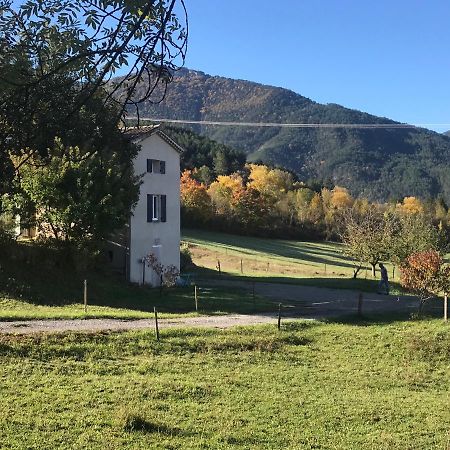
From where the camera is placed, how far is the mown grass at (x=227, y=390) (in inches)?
314

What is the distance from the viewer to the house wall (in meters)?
26.7

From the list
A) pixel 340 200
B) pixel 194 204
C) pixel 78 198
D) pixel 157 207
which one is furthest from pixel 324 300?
pixel 340 200

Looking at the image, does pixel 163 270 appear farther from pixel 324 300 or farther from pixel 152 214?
pixel 324 300

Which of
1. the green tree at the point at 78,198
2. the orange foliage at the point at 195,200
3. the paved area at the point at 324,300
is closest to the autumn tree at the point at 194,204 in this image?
the orange foliage at the point at 195,200

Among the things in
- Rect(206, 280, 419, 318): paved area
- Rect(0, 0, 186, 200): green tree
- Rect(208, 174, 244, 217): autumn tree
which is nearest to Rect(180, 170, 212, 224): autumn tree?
Rect(208, 174, 244, 217): autumn tree

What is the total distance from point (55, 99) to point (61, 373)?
29.8ft

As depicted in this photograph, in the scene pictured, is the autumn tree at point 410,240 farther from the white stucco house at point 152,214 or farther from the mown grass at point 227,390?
the mown grass at point 227,390

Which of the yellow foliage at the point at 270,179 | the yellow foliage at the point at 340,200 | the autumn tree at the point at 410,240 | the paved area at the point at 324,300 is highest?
the yellow foliage at the point at 270,179

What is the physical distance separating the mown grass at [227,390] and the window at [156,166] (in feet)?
45.7

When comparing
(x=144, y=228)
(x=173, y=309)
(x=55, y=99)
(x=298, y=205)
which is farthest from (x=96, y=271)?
(x=298, y=205)

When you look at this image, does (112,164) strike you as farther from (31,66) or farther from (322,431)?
(31,66)

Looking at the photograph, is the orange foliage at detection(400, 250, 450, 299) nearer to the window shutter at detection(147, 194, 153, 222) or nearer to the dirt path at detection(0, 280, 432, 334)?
the dirt path at detection(0, 280, 432, 334)

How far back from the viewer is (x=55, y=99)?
3.48 metres

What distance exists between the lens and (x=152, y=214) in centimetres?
2814
